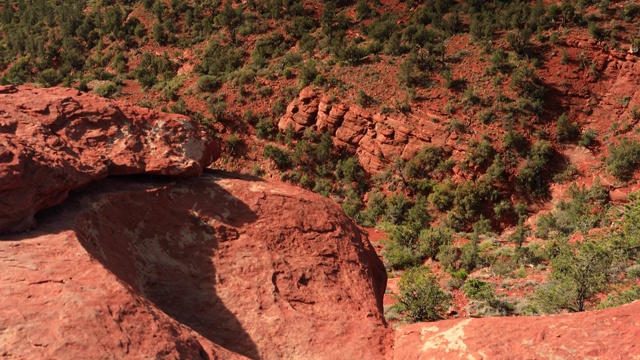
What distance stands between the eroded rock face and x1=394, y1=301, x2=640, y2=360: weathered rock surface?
5.33m

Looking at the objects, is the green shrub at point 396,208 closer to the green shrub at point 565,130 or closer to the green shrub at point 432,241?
the green shrub at point 432,241

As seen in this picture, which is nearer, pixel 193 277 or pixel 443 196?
pixel 193 277

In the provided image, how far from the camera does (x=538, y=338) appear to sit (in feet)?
21.1

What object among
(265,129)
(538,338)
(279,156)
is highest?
(538,338)

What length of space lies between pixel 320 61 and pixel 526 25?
14.1 m

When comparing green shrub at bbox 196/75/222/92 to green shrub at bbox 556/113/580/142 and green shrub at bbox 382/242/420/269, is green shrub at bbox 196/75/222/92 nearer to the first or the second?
green shrub at bbox 382/242/420/269

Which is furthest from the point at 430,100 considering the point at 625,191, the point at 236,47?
the point at 236,47

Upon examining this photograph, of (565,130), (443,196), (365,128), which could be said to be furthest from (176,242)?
(565,130)

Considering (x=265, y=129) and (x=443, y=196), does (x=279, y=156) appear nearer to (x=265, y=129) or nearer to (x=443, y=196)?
(x=265, y=129)

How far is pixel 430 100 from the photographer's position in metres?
32.9

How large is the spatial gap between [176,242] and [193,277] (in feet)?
2.61

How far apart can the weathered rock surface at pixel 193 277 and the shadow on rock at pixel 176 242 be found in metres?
0.02

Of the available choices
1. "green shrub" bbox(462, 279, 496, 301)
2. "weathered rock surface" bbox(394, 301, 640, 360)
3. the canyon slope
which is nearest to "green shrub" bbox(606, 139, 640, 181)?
"green shrub" bbox(462, 279, 496, 301)

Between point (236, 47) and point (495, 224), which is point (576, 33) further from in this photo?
point (236, 47)
